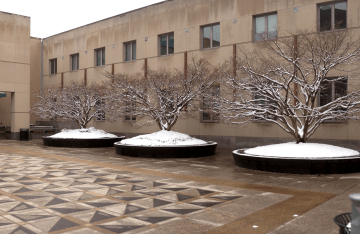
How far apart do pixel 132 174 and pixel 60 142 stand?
1208 cm

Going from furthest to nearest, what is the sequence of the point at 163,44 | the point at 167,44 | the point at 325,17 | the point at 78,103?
the point at 163,44
the point at 167,44
the point at 78,103
the point at 325,17

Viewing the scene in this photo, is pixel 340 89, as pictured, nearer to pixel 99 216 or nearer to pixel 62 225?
pixel 99 216

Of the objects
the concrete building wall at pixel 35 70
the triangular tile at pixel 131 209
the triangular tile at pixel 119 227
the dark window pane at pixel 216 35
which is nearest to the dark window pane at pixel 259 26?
the dark window pane at pixel 216 35

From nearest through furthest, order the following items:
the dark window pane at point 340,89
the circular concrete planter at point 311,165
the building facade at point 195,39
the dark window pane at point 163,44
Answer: the circular concrete planter at point 311,165 < the dark window pane at point 340,89 < the building facade at point 195,39 < the dark window pane at point 163,44

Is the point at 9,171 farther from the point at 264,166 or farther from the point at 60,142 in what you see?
the point at 60,142

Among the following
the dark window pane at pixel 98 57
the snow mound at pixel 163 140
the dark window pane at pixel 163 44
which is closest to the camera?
the snow mound at pixel 163 140

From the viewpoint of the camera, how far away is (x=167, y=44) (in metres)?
24.7

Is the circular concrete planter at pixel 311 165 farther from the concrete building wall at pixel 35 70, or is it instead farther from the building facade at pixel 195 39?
the concrete building wall at pixel 35 70

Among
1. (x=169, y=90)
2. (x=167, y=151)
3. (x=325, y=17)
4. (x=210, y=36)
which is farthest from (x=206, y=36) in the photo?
(x=167, y=151)

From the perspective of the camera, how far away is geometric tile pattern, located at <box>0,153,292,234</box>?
225 inches

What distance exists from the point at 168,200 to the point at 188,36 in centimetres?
1728

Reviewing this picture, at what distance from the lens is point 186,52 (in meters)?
23.1

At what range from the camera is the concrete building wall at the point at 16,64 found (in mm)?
27766

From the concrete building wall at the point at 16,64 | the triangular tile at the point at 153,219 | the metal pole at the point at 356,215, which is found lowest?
the triangular tile at the point at 153,219
